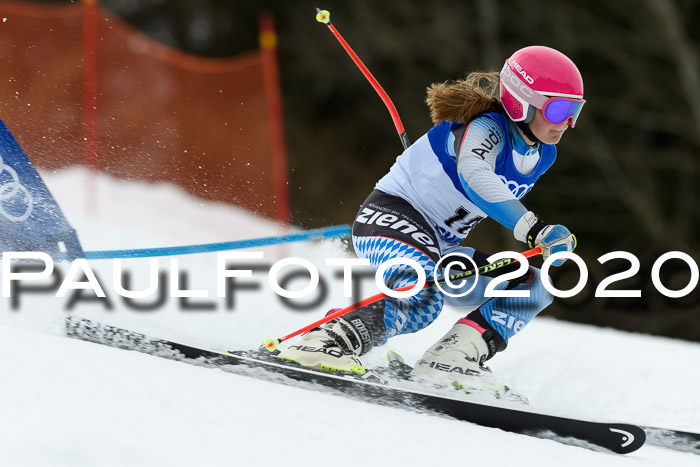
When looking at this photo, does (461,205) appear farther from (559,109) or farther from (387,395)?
(387,395)

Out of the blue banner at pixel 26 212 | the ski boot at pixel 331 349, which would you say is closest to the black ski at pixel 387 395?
the ski boot at pixel 331 349

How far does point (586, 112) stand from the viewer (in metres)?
12.5

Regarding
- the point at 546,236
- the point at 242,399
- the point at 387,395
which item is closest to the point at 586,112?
the point at 546,236

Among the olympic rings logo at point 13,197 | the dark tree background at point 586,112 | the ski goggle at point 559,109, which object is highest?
the dark tree background at point 586,112

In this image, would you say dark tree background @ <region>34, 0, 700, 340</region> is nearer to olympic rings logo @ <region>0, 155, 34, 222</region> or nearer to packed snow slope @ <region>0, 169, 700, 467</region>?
packed snow slope @ <region>0, 169, 700, 467</region>

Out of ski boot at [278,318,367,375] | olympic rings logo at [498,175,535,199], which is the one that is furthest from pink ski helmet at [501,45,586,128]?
ski boot at [278,318,367,375]

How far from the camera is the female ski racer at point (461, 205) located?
318 centimetres

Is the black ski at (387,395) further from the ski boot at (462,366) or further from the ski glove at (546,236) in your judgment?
the ski glove at (546,236)

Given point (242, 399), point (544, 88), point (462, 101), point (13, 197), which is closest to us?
point (242, 399)

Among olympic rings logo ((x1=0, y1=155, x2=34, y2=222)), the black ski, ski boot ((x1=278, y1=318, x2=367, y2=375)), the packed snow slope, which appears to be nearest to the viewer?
the packed snow slope

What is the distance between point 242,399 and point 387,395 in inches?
23.3

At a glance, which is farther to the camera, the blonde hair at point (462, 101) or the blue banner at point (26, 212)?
the blue banner at point (26, 212)

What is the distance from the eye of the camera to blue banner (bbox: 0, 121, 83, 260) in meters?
3.55

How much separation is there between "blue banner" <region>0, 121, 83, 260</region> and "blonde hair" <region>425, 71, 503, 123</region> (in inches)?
62.6
